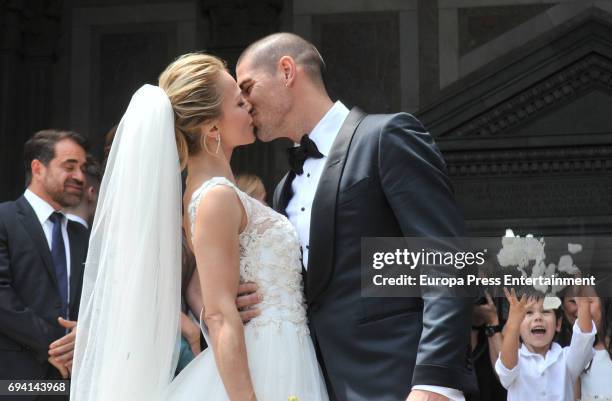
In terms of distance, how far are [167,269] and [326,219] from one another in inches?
21.3

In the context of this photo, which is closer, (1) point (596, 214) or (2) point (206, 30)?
(1) point (596, 214)

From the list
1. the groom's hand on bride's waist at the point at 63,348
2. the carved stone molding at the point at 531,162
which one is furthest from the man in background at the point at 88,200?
the carved stone molding at the point at 531,162

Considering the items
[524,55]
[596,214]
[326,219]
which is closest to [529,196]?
[596,214]

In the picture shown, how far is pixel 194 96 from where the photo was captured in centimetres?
368

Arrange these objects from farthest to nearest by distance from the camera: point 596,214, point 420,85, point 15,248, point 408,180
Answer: point 420,85 → point 596,214 → point 15,248 → point 408,180

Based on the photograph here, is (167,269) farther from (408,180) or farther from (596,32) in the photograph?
(596,32)

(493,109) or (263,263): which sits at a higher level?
(493,109)

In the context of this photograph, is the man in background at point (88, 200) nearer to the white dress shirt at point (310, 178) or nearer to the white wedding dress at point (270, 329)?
the white dress shirt at point (310, 178)

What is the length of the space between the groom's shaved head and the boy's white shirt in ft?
7.02

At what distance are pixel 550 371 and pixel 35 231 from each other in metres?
2.64

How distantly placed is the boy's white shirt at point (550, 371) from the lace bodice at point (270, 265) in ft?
6.74

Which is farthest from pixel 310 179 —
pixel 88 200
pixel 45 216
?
pixel 88 200

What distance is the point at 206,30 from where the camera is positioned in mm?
8516

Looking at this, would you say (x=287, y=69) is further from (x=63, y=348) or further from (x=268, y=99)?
(x=63, y=348)
